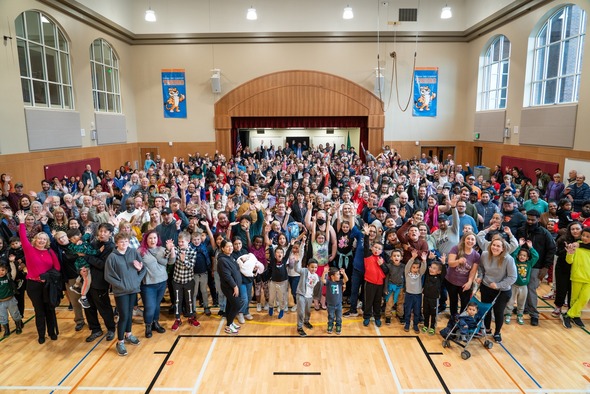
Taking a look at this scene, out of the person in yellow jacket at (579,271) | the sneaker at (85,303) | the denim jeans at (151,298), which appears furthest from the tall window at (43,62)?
the person in yellow jacket at (579,271)

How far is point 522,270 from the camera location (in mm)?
6234

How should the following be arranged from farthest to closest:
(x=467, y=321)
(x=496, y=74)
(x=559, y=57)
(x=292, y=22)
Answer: (x=292, y=22) < (x=496, y=74) < (x=559, y=57) < (x=467, y=321)

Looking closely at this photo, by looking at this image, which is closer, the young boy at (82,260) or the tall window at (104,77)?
the young boy at (82,260)

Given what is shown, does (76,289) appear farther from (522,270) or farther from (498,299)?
(522,270)

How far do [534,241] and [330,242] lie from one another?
11.6 ft

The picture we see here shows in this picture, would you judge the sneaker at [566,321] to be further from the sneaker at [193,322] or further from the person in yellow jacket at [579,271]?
the sneaker at [193,322]

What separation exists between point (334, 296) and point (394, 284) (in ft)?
3.63

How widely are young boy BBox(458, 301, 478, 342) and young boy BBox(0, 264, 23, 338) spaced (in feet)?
23.6

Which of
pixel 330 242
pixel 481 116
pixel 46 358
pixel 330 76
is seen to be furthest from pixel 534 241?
pixel 330 76

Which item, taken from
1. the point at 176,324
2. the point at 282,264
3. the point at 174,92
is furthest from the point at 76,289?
the point at 174,92

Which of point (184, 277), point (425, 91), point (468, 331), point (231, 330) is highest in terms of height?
point (425, 91)

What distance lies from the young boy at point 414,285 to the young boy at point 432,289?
0.09 metres

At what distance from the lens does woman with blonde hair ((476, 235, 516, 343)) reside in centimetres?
562

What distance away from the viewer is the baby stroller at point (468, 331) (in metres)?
5.84
